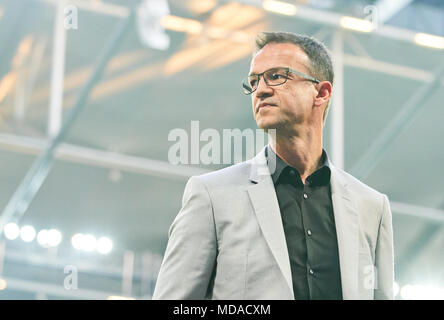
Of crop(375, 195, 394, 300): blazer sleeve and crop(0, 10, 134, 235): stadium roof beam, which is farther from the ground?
crop(0, 10, 134, 235): stadium roof beam

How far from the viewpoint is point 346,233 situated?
2.32 m

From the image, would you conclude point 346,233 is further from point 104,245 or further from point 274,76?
point 104,245

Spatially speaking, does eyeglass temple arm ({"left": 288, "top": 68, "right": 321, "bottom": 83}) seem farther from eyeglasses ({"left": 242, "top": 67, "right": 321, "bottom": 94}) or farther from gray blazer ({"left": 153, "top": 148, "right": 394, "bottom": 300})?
gray blazer ({"left": 153, "top": 148, "right": 394, "bottom": 300})

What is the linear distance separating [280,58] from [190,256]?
0.65 m

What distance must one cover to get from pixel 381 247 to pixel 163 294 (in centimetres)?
65

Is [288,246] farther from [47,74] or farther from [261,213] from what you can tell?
[47,74]

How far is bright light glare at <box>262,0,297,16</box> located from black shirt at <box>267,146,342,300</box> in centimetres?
869

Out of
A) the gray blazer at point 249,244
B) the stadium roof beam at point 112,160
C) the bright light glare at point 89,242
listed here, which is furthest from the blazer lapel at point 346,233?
the bright light glare at point 89,242

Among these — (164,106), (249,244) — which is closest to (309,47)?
(249,244)

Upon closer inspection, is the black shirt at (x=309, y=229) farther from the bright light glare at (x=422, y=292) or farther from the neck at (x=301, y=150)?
the bright light glare at (x=422, y=292)

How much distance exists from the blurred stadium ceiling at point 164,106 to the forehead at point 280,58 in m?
8.24

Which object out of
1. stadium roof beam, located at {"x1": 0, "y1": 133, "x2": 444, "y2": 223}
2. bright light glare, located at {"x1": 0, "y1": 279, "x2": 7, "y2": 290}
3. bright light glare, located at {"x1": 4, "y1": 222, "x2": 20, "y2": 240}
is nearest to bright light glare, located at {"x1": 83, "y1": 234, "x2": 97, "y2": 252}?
bright light glare, located at {"x1": 4, "y1": 222, "x2": 20, "y2": 240}

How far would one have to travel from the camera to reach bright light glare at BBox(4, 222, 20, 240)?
42.2ft
